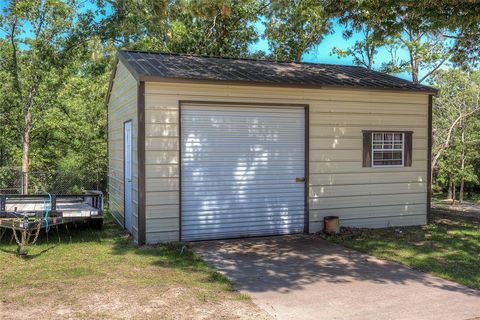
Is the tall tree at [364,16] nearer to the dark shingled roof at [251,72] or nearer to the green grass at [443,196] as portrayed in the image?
the dark shingled roof at [251,72]

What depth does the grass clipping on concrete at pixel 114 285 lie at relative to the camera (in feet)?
14.7

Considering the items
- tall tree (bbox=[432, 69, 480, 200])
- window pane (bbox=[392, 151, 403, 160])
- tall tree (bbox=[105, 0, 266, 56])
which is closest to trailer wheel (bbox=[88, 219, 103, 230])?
window pane (bbox=[392, 151, 403, 160])

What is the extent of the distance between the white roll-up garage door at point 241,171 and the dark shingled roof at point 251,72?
54cm

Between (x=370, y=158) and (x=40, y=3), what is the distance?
13.0m

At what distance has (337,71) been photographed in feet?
35.3

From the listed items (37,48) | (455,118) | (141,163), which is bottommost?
(141,163)

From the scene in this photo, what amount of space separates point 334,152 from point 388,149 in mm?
1373

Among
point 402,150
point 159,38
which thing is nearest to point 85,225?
point 402,150

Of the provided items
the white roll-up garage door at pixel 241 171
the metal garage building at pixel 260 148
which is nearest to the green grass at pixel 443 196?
the metal garage building at pixel 260 148

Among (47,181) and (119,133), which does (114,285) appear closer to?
(119,133)

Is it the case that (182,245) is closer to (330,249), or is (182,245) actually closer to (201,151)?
(201,151)

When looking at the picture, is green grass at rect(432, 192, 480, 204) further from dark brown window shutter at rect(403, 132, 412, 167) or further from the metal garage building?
the metal garage building


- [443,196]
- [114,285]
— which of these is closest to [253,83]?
[114,285]

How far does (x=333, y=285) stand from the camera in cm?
554
